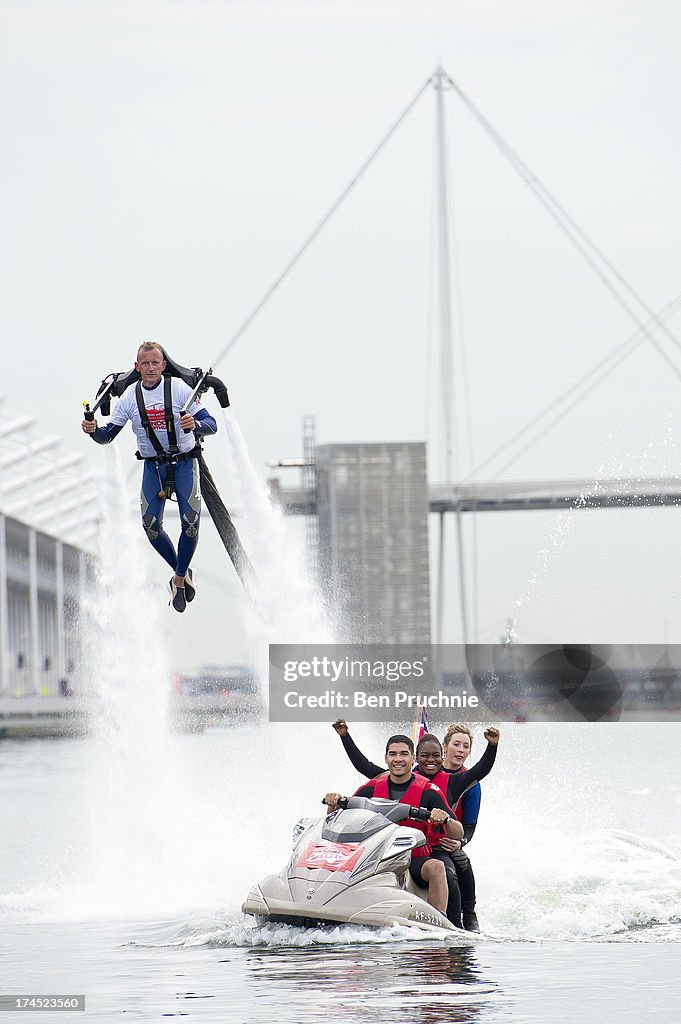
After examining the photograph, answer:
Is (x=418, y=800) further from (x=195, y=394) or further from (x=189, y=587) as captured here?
(x=195, y=394)

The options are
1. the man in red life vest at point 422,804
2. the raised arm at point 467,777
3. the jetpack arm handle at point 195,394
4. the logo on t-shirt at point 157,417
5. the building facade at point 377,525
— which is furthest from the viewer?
the building facade at point 377,525

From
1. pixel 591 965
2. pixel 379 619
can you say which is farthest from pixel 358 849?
pixel 379 619

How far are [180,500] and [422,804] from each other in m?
3.59

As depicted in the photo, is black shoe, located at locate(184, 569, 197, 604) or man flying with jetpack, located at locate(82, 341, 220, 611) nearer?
man flying with jetpack, located at locate(82, 341, 220, 611)

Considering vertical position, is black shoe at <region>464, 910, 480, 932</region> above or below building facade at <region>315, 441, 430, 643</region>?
below

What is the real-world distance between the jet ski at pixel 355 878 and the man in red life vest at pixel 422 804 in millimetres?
140

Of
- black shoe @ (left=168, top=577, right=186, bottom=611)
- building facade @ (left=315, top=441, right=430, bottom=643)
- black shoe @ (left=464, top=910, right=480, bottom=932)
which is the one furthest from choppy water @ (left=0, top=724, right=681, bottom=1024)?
building facade @ (left=315, top=441, right=430, bottom=643)

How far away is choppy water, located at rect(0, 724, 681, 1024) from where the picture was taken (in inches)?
559

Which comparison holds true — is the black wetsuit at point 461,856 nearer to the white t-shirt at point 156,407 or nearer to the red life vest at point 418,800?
the red life vest at point 418,800

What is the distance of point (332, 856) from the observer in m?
16.5

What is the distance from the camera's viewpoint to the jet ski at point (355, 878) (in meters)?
16.3

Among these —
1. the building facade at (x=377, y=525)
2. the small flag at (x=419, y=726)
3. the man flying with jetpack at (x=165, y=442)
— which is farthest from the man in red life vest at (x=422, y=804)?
the building facade at (x=377, y=525)

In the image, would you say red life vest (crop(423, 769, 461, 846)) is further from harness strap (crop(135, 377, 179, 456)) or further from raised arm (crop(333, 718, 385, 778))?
harness strap (crop(135, 377, 179, 456))

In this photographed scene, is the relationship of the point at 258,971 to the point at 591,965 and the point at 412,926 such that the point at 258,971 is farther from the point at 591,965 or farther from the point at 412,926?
the point at 591,965
